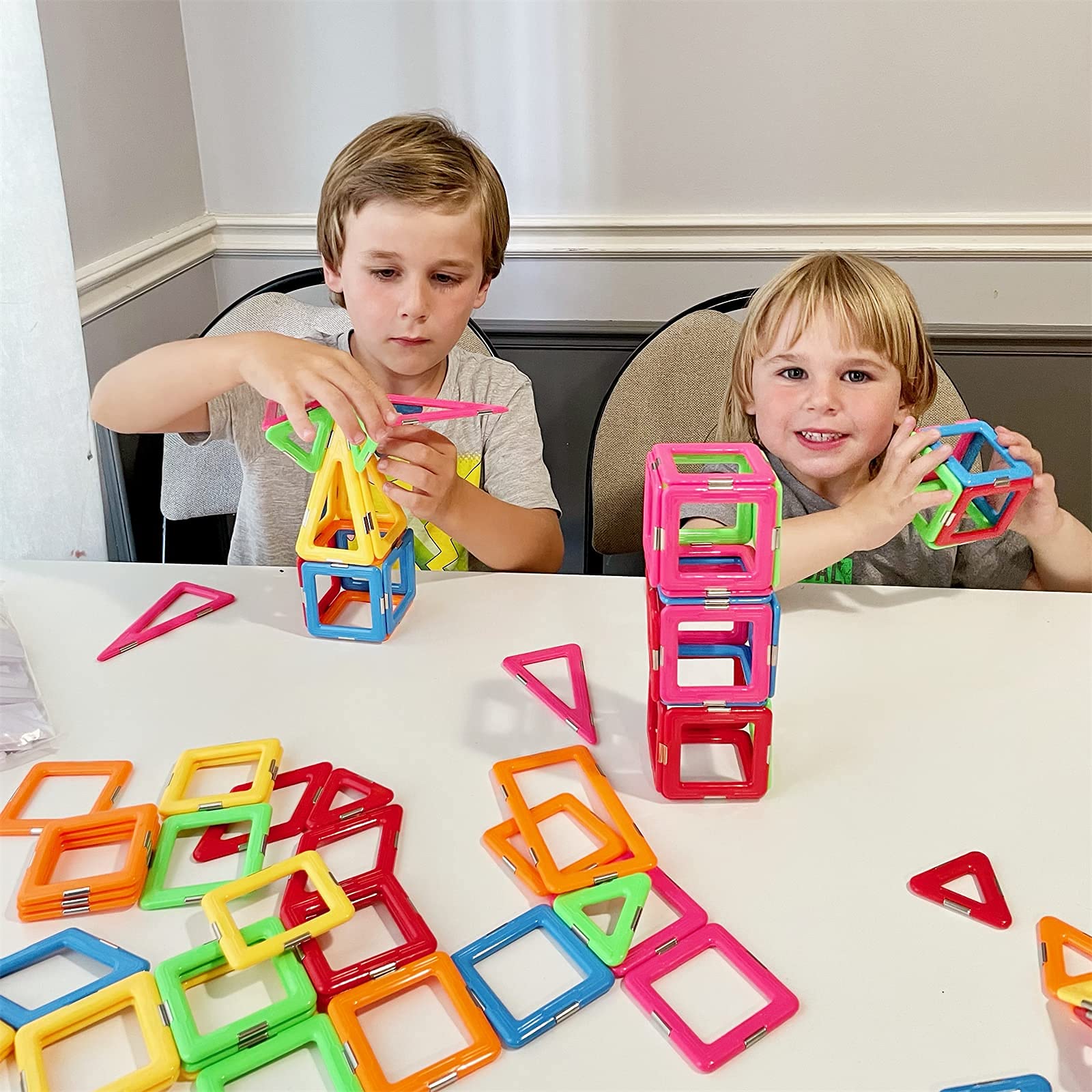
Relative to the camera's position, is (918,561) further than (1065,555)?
Yes

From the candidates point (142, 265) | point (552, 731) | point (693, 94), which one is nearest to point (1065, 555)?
point (552, 731)

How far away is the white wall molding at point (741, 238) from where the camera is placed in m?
1.88

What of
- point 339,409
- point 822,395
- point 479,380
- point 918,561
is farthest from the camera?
point 479,380

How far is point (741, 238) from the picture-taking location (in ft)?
6.43

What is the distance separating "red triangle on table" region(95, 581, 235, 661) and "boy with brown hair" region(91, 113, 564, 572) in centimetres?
20

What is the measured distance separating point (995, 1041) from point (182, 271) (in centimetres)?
192

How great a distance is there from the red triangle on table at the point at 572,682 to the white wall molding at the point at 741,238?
1270mm

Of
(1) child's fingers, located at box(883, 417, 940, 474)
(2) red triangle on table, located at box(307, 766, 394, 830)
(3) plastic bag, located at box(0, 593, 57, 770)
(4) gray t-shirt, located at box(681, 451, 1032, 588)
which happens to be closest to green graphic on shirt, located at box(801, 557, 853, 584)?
(4) gray t-shirt, located at box(681, 451, 1032, 588)

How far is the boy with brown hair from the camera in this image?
3.27ft

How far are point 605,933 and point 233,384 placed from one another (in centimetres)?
68

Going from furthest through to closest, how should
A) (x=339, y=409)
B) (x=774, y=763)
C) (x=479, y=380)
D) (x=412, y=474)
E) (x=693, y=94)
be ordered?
1. (x=693, y=94)
2. (x=479, y=380)
3. (x=412, y=474)
4. (x=339, y=409)
5. (x=774, y=763)

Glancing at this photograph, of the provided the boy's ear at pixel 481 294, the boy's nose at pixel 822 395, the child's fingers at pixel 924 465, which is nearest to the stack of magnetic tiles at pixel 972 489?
the child's fingers at pixel 924 465

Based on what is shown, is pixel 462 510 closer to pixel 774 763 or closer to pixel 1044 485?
pixel 774 763

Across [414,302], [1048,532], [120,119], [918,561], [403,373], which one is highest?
[120,119]
